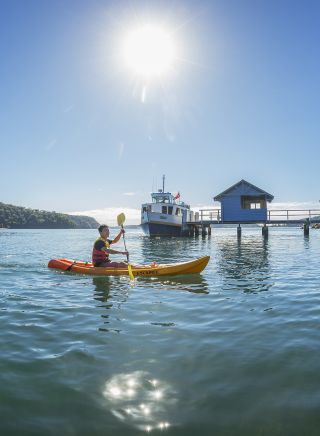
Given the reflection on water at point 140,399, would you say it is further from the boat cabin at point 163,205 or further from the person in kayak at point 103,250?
the boat cabin at point 163,205

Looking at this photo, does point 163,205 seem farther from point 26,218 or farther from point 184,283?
point 26,218

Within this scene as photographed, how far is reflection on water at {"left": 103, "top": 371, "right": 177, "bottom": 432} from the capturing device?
3775 mm

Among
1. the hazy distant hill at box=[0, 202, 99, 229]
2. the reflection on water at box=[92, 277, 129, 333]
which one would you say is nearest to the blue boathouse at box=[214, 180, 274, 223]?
the reflection on water at box=[92, 277, 129, 333]

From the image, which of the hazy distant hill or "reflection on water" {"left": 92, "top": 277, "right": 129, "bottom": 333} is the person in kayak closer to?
"reflection on water" {"left": 92, "top": 277, "right": 129, "bottom": 333}

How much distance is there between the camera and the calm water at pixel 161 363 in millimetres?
3791

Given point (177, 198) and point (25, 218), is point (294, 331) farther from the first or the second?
point (25, 218)

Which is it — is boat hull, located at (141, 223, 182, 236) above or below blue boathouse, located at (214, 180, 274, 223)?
below

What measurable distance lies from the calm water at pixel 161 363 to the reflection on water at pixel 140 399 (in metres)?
0.01

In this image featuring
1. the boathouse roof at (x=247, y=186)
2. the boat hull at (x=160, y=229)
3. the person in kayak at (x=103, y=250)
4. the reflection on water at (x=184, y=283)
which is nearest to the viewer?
the reflection on water at (x=184, y=283)

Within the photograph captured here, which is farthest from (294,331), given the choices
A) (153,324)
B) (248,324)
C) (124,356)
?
(124,356)

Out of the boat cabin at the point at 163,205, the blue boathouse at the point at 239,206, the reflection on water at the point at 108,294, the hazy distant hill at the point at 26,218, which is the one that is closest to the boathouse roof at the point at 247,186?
the blue boathouse at the point at 239,206

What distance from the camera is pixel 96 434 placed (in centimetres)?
355

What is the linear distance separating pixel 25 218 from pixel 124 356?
194142 mm

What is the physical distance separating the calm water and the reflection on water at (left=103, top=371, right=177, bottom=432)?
0.5 inches
